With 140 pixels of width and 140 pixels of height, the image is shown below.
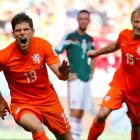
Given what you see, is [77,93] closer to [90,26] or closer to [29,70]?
[90,26]

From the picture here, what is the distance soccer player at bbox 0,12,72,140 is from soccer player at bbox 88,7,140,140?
2.07ft

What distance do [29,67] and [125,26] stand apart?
499 centimetres

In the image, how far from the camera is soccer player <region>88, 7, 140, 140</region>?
9398 millimetres

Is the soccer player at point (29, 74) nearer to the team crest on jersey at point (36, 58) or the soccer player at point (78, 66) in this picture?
the team crest on jersey at point (36, 58)

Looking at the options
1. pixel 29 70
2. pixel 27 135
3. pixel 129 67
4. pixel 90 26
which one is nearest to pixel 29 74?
pixel 29 70

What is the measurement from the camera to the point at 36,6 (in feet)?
44.5

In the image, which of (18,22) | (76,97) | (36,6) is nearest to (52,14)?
(36,6)

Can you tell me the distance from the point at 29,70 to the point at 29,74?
0.15ft

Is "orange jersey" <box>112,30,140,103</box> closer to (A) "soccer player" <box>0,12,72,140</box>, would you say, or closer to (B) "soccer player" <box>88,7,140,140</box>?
(B) "soccer player" <box>88,7,140,140</box>

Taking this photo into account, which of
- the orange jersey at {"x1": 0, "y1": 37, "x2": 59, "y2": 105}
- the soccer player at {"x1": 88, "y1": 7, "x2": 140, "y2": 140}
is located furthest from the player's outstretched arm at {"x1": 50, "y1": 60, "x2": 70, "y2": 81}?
the soccer player at {"x1": 88, "y1": 7, "x2": 140, "y2": 140}

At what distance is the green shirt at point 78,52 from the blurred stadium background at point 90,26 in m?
1.35

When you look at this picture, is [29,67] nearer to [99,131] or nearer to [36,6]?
[99,131]

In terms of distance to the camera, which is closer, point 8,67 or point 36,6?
point 8,67

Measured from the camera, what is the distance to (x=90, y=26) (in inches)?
534
